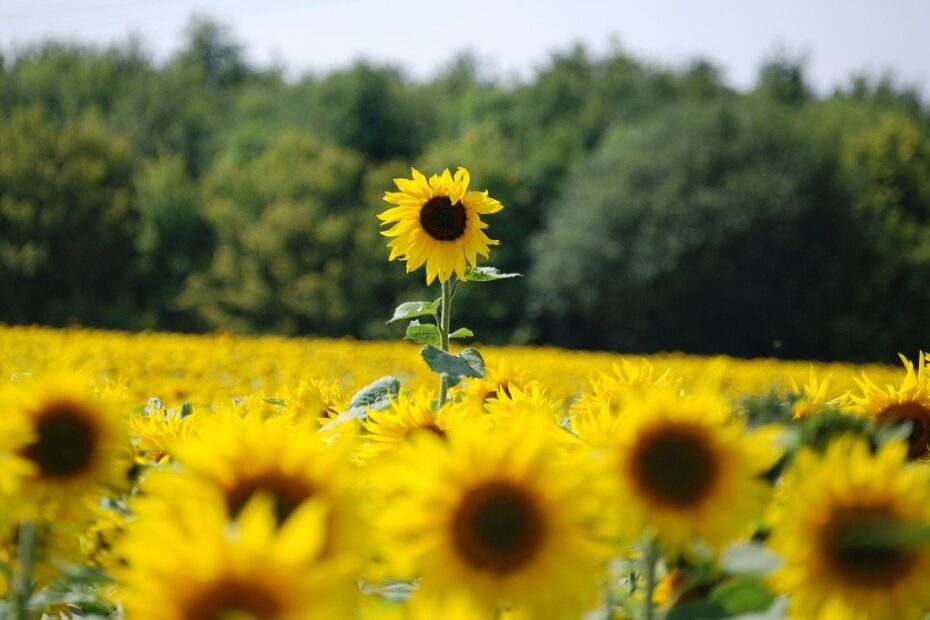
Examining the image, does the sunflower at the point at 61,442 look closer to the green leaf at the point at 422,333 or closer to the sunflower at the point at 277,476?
the sunflower at the point at 277,476

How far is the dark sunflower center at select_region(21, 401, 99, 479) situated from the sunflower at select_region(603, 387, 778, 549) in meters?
0.50

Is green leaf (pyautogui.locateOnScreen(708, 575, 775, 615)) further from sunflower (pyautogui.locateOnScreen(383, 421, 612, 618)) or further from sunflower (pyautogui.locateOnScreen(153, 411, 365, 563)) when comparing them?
sunflower (pyautogui.locateOnScreen(153, 411, 365, 563))

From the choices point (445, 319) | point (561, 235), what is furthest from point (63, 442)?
point (561, 235)

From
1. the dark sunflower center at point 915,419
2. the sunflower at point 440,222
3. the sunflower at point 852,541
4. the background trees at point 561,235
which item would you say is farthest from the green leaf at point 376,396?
the background trees at point 561,235

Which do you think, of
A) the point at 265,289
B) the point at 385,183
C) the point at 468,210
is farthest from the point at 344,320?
the point at 468,210

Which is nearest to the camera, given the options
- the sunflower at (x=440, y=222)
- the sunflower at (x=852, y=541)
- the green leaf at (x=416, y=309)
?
the sunflower at (x=852, y=541)

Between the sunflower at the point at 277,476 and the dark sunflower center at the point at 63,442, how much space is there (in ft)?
0.59

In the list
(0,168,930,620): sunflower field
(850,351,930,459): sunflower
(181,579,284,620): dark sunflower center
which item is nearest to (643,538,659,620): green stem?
(0,168,930,620): sunflower field

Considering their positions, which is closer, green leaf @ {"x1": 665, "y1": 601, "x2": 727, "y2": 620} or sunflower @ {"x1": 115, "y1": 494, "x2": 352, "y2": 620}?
sunflower @ {"x1": 115, "y1": 494, "x2": 352, "y2": 620}

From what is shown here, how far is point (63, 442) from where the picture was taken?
3.75 ft

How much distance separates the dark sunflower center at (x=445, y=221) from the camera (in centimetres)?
233

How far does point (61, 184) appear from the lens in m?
35.0

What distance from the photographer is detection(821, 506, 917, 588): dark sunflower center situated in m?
0.92

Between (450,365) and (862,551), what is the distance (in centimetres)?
98
